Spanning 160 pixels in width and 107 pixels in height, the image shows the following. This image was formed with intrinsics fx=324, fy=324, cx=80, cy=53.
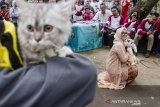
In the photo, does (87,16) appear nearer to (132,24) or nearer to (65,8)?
(132,24)

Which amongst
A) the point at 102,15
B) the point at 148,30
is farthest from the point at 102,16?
the point at 148,30

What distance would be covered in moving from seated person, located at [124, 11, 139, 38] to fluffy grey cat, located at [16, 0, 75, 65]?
28.7ft

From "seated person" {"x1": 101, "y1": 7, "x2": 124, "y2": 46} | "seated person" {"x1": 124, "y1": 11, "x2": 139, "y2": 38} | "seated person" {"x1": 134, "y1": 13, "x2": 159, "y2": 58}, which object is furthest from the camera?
"seated person" {"x1": 101, "y1": 7, "x2": 124, "y2": 46}

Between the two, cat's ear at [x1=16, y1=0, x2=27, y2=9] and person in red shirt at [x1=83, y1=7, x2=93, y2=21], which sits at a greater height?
cat's ear at [x1=16, y1=0, x2=27, y2=9]

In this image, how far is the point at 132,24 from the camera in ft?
33.3

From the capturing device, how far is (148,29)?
9.77 m

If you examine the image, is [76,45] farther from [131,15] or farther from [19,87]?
[19,87]

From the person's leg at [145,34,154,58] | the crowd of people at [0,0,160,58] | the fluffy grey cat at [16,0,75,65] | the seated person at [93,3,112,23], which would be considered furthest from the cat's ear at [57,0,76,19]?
the seated person at [93,3,112,23]

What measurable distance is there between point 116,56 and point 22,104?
5.42 metres

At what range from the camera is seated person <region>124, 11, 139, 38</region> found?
33.1ft

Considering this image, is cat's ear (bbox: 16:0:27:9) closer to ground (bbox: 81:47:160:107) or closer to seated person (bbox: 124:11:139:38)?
ground (bbox: 81:47:160:107)

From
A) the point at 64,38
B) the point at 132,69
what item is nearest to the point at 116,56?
the point at 132,69

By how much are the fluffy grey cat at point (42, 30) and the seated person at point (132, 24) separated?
344 inches

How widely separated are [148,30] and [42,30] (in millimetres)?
8685
